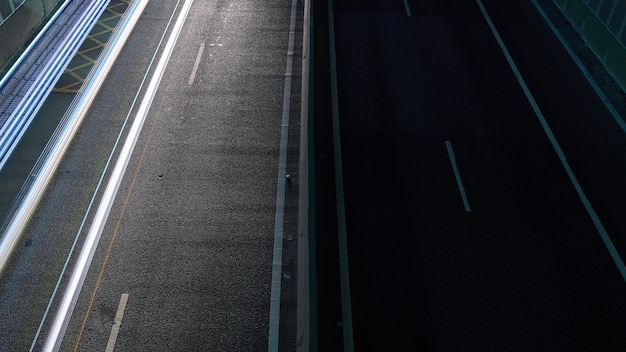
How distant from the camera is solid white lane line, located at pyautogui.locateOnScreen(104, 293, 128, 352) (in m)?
12.0

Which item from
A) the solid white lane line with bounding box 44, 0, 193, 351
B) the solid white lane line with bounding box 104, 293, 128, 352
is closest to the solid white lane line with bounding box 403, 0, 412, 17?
the solid white lane line with bounding box 44, 0, 193, 351

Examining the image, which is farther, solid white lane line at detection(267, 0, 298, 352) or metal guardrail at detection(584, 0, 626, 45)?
metal guardrail at detection(584, 0, 626, 45)

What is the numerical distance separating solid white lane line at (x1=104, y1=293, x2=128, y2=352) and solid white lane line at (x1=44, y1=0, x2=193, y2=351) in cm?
94

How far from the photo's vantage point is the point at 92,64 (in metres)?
21.1

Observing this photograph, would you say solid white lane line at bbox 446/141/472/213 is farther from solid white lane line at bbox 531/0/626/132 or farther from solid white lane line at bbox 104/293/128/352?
solid white lane line at bbox 104/293/128/352

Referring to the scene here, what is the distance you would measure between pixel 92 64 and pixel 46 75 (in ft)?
5.21

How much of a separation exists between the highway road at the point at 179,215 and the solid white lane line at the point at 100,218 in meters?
0.10

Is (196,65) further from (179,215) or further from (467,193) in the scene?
(467,193)

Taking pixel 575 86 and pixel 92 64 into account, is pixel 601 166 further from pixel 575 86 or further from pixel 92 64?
pixel 92 64

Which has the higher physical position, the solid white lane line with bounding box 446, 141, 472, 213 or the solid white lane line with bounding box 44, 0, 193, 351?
the solid white lane line with bounding box 44, 0, 193, 351

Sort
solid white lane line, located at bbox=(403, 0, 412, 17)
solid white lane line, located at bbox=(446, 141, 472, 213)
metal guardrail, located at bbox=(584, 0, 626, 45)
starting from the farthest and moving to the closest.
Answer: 1. solid white lane line, located at bbox=(403, 0, 412, 17)
2. metal guardrail, located at bbox=(584, 0, 626, 45)
3. solid white lane line, located at bbox=(446, 141, 472, 213)

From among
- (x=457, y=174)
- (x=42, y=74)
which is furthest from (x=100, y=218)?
(x=457, y=174)

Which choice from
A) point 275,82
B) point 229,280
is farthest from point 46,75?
point 229,280

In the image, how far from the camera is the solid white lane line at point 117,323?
12.0m
